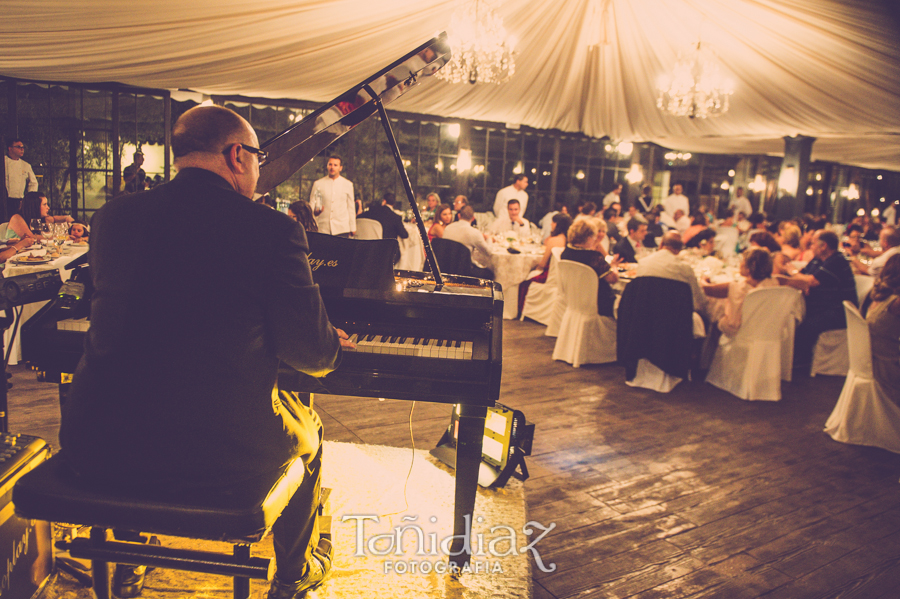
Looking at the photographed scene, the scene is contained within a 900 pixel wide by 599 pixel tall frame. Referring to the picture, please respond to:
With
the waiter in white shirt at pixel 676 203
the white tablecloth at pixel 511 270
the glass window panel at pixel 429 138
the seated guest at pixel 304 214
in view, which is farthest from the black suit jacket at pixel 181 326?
the waiter in white shirt at pixel 676 203

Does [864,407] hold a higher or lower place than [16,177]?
lower

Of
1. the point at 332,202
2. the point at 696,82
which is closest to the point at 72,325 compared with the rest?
the point at 332,202

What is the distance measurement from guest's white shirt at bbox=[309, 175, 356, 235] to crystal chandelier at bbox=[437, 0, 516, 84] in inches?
101

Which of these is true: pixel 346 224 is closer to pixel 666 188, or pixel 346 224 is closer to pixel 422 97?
pixel 422 97

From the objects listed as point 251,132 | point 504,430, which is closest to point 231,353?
point 251,132

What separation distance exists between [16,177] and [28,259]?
426 centimetres

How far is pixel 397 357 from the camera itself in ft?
6.42

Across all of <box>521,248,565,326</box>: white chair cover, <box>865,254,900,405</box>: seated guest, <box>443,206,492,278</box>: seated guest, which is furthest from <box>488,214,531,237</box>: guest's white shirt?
<box>865,254,900,405</box>: seated guest

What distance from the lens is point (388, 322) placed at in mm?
2166

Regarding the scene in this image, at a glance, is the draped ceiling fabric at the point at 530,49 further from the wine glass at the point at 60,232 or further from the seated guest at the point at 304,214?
the seated guest at the point at 304,214

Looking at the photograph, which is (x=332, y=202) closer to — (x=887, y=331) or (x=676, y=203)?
(x=887, y=331)

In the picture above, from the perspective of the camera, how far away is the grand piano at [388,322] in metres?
1.95

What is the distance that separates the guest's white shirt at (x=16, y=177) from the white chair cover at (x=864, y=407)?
343 inches

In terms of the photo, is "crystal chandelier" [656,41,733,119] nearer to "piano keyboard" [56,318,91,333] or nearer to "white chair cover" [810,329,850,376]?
"white chair cover" [810,329,850,376]
